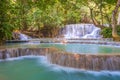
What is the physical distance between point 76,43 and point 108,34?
4268 millimetres

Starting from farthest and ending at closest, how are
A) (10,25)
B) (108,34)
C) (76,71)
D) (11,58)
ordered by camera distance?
(108,34)
(10,25)
(11,58)
(76,71)

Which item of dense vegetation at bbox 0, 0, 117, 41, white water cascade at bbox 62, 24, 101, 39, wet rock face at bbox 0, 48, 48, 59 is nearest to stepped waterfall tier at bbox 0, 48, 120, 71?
wet rock face at bbox 0, 48, 48, 59

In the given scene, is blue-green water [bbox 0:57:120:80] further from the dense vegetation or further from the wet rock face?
the dense vegetation

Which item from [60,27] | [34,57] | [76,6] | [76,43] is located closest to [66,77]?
[34,57]

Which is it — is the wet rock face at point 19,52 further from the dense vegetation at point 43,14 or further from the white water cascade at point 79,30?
the white water cascade at point 79,30

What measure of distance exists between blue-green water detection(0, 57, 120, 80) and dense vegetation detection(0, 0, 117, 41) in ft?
11.9

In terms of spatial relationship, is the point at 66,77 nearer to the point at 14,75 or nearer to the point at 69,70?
the point at 69,70

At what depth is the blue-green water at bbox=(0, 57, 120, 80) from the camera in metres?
5.96

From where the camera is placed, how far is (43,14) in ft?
55.2

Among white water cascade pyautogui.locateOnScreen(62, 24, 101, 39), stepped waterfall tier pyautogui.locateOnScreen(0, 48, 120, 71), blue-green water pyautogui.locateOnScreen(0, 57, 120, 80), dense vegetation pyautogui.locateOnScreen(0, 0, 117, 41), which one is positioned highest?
dense vegetation pyautogui.locateOnScreen(0, 0, 117, 41)

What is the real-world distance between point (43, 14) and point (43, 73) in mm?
Answer: 10854

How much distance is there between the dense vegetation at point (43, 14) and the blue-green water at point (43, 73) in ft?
11.9

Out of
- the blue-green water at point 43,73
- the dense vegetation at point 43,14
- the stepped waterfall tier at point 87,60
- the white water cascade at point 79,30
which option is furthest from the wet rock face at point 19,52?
the white water cascade at point 79,30

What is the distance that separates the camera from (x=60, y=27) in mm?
18375
